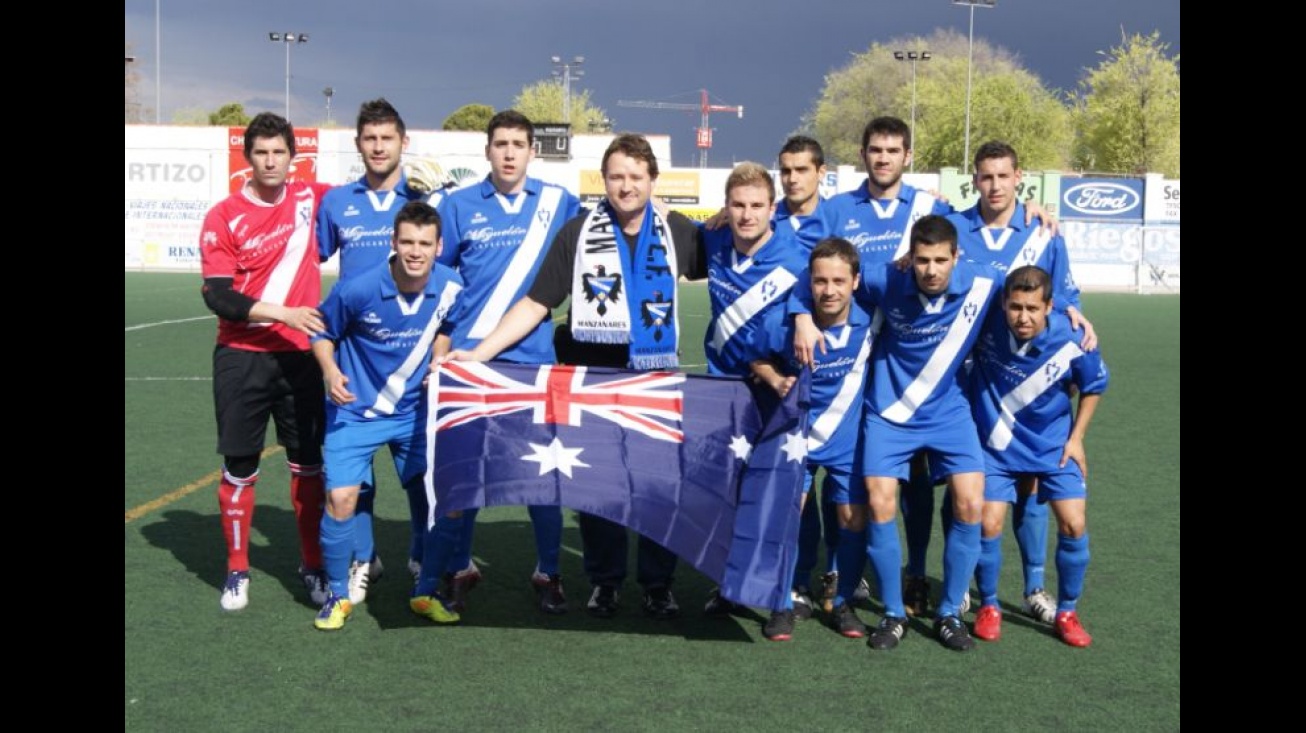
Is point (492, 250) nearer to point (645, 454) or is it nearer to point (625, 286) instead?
point (625, 286)

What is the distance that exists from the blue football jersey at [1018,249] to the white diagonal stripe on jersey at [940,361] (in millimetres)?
379

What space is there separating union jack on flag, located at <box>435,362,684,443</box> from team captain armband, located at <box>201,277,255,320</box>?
0.92 metres

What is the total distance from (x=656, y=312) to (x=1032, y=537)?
1.92 m

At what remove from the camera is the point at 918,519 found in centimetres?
563

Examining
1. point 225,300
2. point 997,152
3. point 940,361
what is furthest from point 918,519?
point 225,300

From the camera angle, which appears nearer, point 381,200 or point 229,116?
point 381,200

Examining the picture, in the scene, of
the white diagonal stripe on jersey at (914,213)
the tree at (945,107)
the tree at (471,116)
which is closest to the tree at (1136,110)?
the tree at (945,107)

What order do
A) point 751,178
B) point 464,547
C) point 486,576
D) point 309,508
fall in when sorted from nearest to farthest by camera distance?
point 751,178, point 464,547, point 309,508, point 486,576

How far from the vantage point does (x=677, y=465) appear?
5.09m

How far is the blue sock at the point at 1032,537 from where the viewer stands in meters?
5.45

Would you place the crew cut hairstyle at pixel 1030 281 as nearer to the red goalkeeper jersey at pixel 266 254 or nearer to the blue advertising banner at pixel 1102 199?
the red goalkeeper jersey at pixel 266 254
